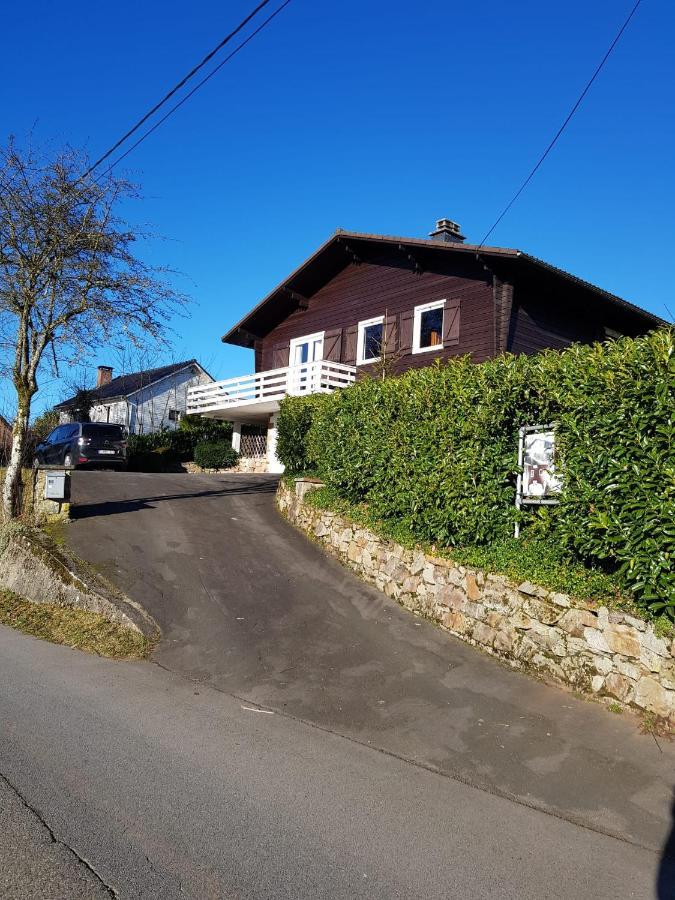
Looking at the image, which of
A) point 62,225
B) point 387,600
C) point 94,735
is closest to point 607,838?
point 94,735

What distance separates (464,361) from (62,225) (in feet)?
26.8

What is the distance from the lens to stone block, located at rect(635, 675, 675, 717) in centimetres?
606

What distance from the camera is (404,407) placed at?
10.2 meters

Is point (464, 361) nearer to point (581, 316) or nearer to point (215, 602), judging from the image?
point (215, 602)

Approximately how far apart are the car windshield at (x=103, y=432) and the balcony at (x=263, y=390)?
4.26 meters

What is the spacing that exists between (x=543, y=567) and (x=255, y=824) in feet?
14.6

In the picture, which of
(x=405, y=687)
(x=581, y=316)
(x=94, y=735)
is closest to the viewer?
(x=94, y=735)

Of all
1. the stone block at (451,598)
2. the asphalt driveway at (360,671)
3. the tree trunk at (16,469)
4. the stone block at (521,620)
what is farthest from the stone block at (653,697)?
the tree trunk at (16,469)

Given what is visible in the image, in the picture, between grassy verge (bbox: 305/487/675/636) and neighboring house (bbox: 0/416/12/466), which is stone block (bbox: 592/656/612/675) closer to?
grassy verge (bbox: 305/487/675/636)

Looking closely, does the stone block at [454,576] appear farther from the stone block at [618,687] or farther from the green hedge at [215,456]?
the green hedge at [215,456]

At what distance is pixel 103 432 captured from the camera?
21.3 m

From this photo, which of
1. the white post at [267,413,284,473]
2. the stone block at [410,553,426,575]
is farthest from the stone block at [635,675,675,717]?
the white post at [267,413,284,473]

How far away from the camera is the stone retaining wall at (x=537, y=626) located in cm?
629

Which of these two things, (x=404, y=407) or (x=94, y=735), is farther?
(x=404, y=407)
